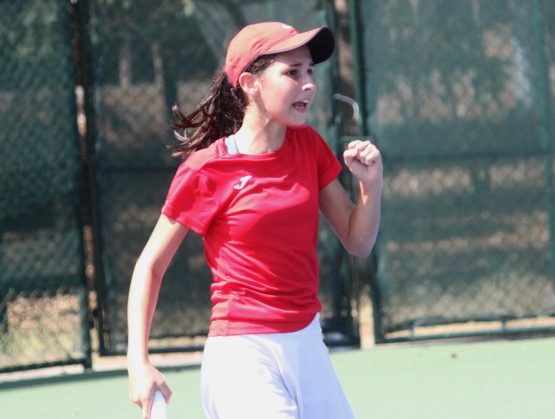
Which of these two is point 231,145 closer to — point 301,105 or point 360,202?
point 301,105

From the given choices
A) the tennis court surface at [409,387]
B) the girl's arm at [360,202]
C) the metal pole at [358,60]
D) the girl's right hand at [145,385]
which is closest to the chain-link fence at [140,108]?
the tennis court surface at [409,387]

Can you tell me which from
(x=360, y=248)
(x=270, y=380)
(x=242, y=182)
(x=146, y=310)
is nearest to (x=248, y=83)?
(x=242, y=182)

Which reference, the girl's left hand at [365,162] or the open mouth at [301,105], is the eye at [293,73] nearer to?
the open mouth at [301,105]

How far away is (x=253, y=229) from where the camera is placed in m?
3.46

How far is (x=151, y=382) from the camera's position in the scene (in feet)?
10.4

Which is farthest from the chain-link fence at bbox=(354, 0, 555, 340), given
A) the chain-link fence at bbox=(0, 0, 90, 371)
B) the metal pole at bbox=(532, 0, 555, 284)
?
the chain-link fence at bbox=(0, 0, 90, 371)

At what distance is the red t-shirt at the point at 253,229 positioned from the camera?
3.46 m

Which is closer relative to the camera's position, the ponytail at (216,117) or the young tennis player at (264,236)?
the young tennis player at (264,236)

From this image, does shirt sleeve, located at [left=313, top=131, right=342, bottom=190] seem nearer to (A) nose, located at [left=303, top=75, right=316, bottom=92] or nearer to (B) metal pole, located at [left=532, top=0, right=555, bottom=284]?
(A) nose, located at [left=303, top=75, right=316, bottom=92]

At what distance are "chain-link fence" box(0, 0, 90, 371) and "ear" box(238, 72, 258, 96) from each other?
395 centimetres

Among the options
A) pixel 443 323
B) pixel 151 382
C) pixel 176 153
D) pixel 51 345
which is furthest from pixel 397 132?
pixel 151 382

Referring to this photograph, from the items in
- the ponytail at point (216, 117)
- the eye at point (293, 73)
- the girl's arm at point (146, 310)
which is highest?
the eye at point (293, 73)

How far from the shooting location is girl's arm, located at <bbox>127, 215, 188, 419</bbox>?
318 cm

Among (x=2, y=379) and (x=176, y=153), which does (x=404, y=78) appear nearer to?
(x=2, y=379)
